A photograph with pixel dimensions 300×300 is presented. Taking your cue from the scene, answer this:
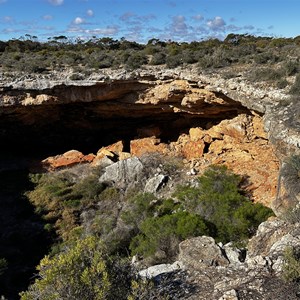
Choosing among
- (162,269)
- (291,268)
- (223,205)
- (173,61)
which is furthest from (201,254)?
(173,61)

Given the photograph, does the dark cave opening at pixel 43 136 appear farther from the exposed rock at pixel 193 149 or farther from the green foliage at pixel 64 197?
the exposed rock at pixel 193 149

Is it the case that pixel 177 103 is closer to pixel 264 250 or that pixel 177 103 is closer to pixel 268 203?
pixel 268 203

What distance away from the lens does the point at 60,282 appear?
16.1 feet

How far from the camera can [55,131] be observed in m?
20.4

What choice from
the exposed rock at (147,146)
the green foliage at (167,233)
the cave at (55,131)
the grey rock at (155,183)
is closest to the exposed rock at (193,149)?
the cave at (55,131)

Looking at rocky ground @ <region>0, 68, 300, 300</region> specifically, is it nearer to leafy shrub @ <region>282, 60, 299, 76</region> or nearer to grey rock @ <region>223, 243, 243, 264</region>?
grey rock @ <region>223, 243, 243, 264</region>

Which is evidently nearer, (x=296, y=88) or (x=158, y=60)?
(x=296, y=88)

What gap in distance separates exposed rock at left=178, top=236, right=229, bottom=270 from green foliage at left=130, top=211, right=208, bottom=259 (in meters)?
2.64

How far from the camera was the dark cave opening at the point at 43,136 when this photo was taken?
45.2 feet

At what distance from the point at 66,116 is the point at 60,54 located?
Answer: 363 centimetres

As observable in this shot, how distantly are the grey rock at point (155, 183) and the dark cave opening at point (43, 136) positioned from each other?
3.68 m

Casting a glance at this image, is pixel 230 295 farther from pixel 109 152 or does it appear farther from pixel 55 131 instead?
pixel 55 131

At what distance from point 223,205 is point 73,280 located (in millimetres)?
7419

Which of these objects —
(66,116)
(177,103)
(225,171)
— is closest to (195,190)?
(225,171)
